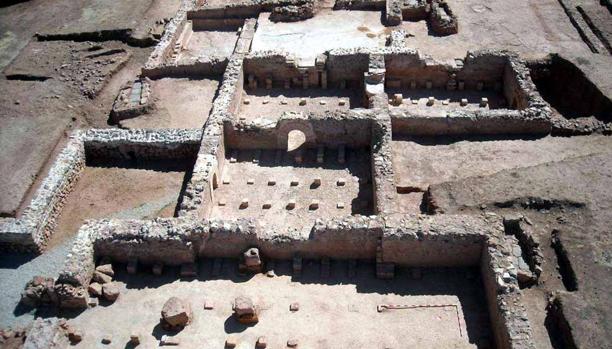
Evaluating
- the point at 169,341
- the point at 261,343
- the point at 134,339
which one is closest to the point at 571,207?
the point at 261,343

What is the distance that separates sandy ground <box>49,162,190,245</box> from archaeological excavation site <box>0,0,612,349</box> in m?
0.05

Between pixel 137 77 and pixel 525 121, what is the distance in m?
10.7

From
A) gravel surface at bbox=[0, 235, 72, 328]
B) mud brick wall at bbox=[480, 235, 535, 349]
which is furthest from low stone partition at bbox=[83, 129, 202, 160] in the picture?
mud brick wall at bbox=[480, 235, 535, 349]

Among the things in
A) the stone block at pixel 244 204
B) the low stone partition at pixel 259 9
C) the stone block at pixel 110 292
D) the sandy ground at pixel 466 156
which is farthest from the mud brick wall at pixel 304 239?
the low stone partition at pixel 259 9

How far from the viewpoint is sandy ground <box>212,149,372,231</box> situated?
12.6m

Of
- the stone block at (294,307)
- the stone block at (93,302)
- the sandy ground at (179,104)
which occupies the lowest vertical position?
the stone block at (294,307)

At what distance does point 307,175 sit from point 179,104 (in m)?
4.48

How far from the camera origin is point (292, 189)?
13.3 metres

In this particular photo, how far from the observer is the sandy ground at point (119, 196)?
12.9 m

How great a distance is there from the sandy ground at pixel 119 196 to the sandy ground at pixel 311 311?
232 centimetres

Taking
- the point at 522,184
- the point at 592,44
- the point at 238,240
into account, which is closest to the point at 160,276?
the point at 238,240

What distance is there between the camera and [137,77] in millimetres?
17016

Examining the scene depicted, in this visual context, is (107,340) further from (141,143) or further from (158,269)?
(141,143)

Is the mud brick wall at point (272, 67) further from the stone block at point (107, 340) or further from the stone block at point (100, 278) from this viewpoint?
the stone block at point (107, 340)
